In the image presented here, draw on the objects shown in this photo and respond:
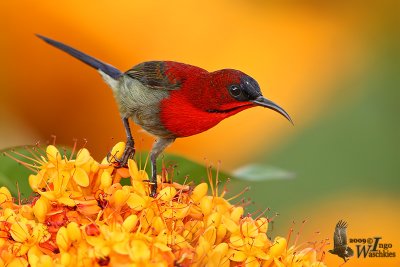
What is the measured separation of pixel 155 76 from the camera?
156cm

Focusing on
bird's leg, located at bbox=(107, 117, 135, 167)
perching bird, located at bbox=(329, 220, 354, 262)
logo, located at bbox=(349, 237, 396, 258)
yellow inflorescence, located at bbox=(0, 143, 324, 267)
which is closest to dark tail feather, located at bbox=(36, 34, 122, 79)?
bird's leg, located at bbox=(107, 117, 135, 167)

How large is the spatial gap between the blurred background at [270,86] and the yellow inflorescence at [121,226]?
83 cm

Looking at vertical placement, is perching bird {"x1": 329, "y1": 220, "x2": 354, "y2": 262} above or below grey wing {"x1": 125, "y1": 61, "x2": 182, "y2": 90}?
below

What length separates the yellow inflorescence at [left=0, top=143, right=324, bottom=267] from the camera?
1.10 m

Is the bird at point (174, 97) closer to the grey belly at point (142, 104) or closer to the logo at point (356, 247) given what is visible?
the grey belly at point (142, 104)

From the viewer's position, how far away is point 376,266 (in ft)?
7.79

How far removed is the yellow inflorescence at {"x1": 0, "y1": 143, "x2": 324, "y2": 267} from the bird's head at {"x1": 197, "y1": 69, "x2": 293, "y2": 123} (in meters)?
0.17

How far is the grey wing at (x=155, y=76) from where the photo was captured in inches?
60.4

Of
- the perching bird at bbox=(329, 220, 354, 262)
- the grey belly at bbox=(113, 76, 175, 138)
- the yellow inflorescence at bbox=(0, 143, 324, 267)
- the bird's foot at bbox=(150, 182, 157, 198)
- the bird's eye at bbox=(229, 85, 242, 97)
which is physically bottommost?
the perching bird at bbox=(329, 220, 354, 262)

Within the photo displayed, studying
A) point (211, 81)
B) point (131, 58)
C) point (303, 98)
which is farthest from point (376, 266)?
point (211, 81)

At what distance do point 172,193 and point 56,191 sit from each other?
189 millimetres

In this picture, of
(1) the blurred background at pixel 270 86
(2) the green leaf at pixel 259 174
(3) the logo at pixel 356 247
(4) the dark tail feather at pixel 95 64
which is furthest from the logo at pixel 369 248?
(4) the dark tail feather at pixel 95 64

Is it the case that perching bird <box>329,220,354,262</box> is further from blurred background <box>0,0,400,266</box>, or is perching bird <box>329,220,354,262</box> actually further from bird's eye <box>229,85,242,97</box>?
blurred background <box>0,0,400,266</box>

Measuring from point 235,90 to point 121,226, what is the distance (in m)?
0.36
